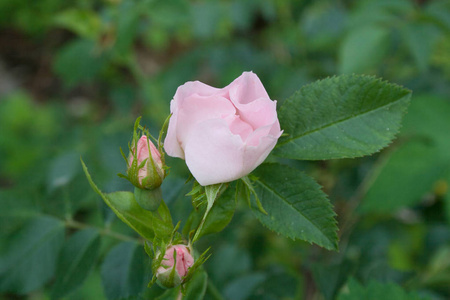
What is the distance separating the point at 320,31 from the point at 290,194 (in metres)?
1.27

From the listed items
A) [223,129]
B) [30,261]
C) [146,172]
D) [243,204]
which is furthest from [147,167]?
[243,204]

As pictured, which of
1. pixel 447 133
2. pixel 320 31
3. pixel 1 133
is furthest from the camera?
pixel 1 133

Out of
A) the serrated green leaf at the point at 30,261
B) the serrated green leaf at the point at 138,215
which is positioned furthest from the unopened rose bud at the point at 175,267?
the serrated green leaf at the point at 30,261

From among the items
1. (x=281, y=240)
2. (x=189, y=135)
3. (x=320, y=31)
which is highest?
(x=189, y=135)

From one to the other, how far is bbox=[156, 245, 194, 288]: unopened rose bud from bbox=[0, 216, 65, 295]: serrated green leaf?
0.45 meters

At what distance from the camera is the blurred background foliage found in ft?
2.90

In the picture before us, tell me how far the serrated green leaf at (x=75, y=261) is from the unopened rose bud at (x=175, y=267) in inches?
13.1

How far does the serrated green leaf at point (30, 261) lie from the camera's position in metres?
0.89

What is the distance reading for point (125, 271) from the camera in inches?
30.5

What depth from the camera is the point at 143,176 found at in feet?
1.81

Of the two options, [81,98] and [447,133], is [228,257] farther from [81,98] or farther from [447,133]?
[81,98]

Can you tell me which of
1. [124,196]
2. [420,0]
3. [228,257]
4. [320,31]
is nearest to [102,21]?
[320,31]

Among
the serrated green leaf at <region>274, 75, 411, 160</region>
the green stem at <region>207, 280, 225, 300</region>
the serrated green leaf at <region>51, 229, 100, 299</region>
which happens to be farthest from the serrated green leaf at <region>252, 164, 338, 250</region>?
the serrated green leaf at <region>51, 229, 100, 299</region>

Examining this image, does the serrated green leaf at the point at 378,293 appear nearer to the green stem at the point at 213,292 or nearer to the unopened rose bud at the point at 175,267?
the green stem at the point at 213,292
